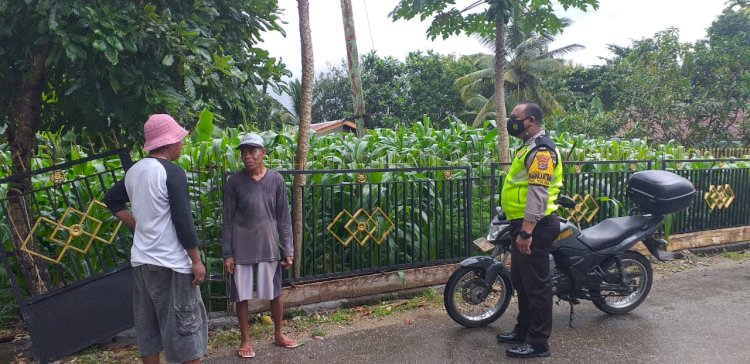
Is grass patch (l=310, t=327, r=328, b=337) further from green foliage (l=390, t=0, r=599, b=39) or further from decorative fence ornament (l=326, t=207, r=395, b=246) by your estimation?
green foliage (l=390, t=0, r=599, b=39)

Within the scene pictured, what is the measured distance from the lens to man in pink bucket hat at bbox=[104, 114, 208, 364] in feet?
9.86

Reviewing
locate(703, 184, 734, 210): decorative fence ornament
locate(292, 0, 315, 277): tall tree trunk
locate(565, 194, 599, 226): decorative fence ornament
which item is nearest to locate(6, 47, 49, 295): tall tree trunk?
locate(292, 0, 315, 277): tall tree trunk

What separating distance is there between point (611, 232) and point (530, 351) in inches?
57.1

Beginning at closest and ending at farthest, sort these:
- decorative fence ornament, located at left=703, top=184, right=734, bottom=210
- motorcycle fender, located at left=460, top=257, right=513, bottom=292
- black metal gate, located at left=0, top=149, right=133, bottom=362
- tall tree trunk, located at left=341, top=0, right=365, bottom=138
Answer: black metal gate, located at left=0, top=149, right=133, bottom=362 → motorcycle fender, located at left=460, top=257, right=513, bottom=292 → decorative fence ornament, located at left=703, top=184, right=734, bottom=210 → tall tree trunk, located at left=341, top=0, right=365, bottom=138

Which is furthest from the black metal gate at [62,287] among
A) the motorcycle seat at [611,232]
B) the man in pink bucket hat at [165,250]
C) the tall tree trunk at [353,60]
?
the tall tree trunk at [353,60]

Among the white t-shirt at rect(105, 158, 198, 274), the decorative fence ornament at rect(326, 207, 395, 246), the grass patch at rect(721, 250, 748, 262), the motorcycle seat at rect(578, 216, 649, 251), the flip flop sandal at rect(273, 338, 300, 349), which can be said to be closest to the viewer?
the white t-shirt at rect(105, 158, 198, 274)

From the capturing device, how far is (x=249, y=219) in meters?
4.07

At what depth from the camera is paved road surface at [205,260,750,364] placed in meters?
4.11

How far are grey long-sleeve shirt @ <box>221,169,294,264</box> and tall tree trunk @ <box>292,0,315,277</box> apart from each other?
869 millimetres

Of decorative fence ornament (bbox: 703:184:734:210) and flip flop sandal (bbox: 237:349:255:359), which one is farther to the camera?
decorative fence ornament (bbox: 703:184:734:210)

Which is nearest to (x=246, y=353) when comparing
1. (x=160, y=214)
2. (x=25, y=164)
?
(x=160, y=214)

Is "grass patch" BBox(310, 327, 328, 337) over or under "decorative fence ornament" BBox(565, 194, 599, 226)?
under

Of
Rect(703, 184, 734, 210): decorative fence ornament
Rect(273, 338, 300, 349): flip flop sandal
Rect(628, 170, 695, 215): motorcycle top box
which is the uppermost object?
Rect(628, 170, 695, 215): motorcycle top box

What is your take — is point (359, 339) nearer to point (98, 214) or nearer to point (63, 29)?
point (98, 214)
